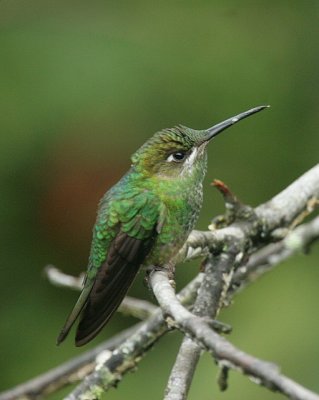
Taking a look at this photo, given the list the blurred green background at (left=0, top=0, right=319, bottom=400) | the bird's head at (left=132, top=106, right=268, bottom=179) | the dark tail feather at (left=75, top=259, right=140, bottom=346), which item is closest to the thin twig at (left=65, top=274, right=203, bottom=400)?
the dark tail feather at (left=75, top=259, right=140, bottom=346)

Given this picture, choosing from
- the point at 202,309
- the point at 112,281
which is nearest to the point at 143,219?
the point at 112,281

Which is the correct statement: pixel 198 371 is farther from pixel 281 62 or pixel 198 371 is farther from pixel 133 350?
pixel 281 62

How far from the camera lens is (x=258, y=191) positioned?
15.2 feet

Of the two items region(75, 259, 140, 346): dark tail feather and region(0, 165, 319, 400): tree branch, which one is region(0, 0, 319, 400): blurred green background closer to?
region(0, 165, 319, 400): tree branch

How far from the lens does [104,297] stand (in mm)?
3426

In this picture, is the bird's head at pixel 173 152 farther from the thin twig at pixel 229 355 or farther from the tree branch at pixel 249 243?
the thin twig at pixel 229 355

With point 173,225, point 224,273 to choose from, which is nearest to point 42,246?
point 173,225

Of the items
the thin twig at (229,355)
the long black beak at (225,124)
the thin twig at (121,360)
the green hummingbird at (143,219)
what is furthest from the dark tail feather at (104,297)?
the thin twig at (229,355)

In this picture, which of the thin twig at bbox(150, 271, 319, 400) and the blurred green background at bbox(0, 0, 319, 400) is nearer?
the thin twig at bbox(150, 271, 319, 400)

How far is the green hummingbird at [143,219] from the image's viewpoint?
136 inches

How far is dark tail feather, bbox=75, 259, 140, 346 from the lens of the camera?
335cm

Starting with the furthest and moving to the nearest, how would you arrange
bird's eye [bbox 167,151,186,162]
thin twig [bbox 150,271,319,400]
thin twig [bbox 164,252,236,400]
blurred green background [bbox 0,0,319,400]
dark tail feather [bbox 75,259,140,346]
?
1. blurred green background [bbox 0,0,319,400]
2. bird's eye [bbox 167,151,186,162]
3. dark tail feather [bbox 75,259,140,346]
4. thin twig [bbox 164,252,236,400]
5. thin twig [bbox 150,271,319,400]

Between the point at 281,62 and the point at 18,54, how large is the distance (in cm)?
136

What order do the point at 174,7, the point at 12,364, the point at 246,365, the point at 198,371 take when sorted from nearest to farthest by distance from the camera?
the point at 246,365, the point at 198,371, the point at 12,364, the point at 174,7
